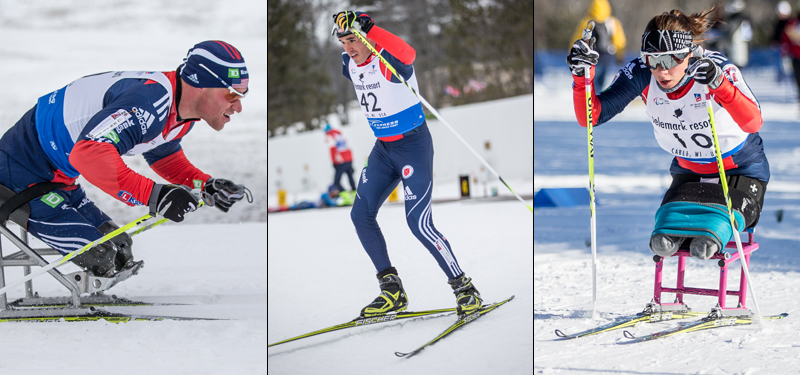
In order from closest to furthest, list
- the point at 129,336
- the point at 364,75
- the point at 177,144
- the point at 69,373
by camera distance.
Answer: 1. the point at 69,373
2. the point at 364,75
3. the point at 129,336
4. the point at 177,144

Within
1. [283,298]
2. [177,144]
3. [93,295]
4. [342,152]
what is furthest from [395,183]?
[342,152]

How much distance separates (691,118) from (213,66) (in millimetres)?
2193

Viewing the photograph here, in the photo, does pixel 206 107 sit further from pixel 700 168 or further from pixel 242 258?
pixel 700 168

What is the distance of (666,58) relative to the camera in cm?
258

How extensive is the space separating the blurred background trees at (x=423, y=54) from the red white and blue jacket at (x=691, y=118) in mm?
5180

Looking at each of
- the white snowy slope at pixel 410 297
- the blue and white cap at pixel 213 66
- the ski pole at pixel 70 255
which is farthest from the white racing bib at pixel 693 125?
the ski pole at pixel 70 255

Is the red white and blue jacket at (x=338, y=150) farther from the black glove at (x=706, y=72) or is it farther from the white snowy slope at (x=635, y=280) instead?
the black glove at (x=706, y=72)

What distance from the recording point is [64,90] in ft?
9.54

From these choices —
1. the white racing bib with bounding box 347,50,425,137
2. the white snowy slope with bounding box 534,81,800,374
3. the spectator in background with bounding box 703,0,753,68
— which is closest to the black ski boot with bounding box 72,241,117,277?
the white racing bib with bounding box 347,50,425,137

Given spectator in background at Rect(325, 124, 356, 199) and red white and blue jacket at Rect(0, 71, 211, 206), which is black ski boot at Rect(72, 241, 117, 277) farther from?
spectator in background at Rect(325, 124, 356, 199)

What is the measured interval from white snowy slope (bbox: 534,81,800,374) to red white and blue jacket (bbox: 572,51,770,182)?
780mm

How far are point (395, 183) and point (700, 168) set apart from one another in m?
1.51

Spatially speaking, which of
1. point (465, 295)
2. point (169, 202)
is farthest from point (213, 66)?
point (465, 295)

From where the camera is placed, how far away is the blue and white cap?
266 centimetres
